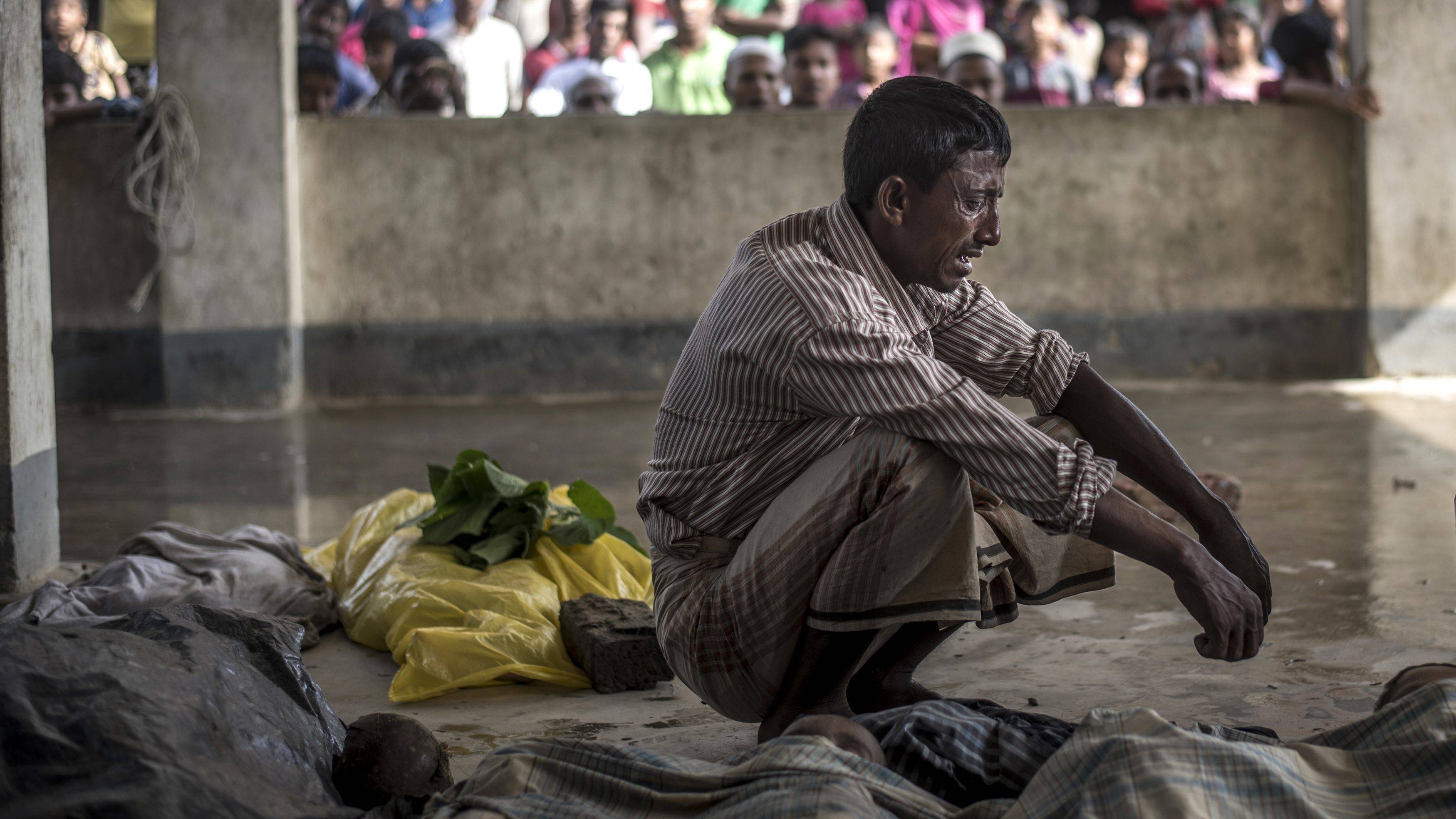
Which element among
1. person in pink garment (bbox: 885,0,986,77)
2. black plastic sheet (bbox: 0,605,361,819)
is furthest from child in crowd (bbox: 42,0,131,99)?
black plastic sheet (bbox: 0,605,361,819)

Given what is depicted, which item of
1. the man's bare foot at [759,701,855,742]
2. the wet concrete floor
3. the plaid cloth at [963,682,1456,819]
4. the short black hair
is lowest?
the wet concrete floor

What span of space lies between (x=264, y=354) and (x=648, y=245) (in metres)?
2.16

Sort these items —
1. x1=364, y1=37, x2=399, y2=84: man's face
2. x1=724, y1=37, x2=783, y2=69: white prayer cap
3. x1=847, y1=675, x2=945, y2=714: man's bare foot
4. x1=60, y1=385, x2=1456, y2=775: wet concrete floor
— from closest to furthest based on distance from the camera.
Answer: x1=847, y1=675, x2=945, y2=714: man's bare foot → x1=60, y1=385, x2=1456, y2=775: wet concrete floor → x1=724, y1=37, x2=783, y2=69: white prayer cap → x1=364, y1=37, x2=399, y2=84: man's face

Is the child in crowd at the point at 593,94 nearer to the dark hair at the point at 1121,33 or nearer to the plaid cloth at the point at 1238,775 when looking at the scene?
the dark hair at the point at 1121,33

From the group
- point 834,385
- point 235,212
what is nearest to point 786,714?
point 834,385

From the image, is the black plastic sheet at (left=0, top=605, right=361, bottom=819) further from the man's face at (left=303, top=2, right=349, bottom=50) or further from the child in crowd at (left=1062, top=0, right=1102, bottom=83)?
the child in crowd at (left=1062, top=0, right=1102, bottom=83)

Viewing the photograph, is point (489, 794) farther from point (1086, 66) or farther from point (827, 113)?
point (1086, 66)

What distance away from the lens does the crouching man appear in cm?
203

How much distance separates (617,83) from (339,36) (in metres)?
2.04

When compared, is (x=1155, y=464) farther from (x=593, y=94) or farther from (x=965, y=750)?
(x=593, y=94)

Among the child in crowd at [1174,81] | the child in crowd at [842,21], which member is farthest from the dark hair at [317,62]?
the child in crowd at [1174,81]

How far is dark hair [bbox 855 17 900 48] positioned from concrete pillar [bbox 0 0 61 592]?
5.36 metres

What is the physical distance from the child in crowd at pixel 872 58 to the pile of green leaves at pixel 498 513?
516cm

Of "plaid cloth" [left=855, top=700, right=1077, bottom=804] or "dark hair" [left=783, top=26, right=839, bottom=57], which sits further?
"dark hair" [left=783, top=26, right=839, bottom=57]
